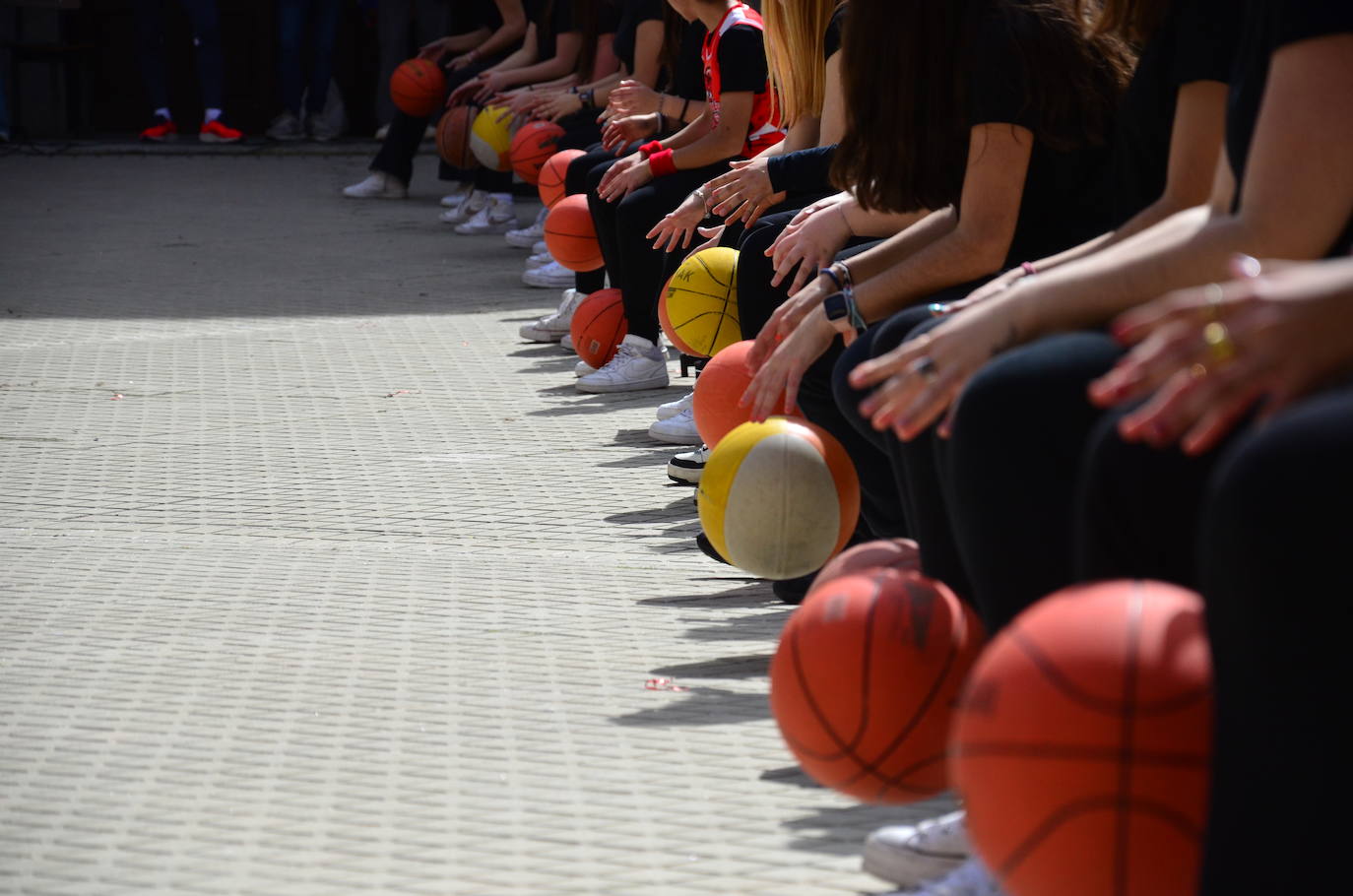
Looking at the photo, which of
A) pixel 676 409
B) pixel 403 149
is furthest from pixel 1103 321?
pixel 403 149

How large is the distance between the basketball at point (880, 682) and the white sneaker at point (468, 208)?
364 inches

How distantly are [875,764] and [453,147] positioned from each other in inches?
359

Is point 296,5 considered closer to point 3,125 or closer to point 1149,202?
point 3,125

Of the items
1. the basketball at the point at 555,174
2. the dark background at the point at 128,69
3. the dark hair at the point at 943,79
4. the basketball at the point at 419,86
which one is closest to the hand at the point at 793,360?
the dark hair at the point at 943,79

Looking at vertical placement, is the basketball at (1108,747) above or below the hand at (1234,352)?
below

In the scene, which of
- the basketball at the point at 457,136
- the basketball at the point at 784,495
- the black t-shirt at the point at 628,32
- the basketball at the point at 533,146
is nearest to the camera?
the basketball at the point at 784,495

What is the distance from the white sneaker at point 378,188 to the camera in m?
13.0

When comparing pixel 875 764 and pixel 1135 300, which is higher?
pixel 1135 300

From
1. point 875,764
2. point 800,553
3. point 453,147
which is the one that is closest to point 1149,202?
point 800,553

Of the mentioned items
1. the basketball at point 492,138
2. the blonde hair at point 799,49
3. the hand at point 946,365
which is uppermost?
the blonde hair at point 799,49

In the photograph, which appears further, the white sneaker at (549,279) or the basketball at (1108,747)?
the white sneaker at (549,279)

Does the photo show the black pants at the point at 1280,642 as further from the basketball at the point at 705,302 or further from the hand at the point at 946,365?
the basketball at the point at 705,302

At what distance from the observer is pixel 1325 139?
1983 millimetres

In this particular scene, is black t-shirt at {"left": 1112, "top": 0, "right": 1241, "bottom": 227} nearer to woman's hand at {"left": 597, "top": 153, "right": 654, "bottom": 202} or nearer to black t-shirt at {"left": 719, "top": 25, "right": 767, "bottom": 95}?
black t-shirt at {"left": 719, "top": 25, "right": 767, "bottom": 95}
